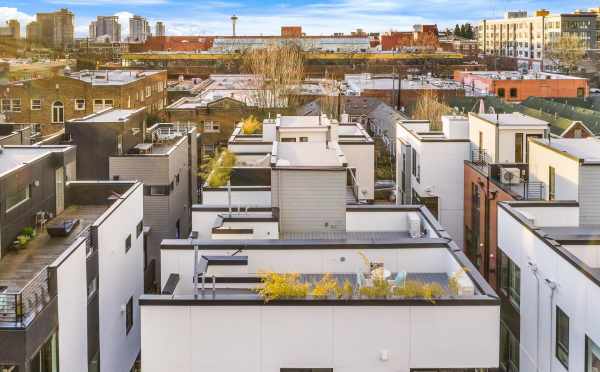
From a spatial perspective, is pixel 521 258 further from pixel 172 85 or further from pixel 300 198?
pixel 172 85

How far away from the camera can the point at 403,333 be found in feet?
35.9

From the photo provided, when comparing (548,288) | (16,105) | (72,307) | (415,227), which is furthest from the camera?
(16,105)

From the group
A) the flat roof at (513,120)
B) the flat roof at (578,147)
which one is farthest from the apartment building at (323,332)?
the flat roof at (513,120)

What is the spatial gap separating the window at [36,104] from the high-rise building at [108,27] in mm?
75004

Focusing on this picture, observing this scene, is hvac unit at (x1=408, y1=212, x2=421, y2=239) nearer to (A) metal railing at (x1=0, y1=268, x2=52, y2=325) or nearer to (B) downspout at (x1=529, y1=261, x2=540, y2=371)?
(B) downspout at (x1=529, y1=261, x2=540, y2=371)

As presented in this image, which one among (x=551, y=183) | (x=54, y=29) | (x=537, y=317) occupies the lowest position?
(x=537, y=317)

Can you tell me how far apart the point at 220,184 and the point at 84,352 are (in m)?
8.40

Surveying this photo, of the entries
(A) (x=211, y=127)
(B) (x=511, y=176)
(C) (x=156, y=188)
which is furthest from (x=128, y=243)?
(A) (x=211, y=127)

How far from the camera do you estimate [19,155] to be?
16.2m

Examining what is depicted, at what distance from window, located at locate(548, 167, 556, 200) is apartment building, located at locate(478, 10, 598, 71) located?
292 ft

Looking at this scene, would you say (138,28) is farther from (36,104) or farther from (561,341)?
(561,341)

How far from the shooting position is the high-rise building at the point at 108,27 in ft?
383

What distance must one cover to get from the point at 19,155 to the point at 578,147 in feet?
46.6

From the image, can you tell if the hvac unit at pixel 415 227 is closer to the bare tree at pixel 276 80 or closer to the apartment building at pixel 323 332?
the apartment building at pixel 323 332
